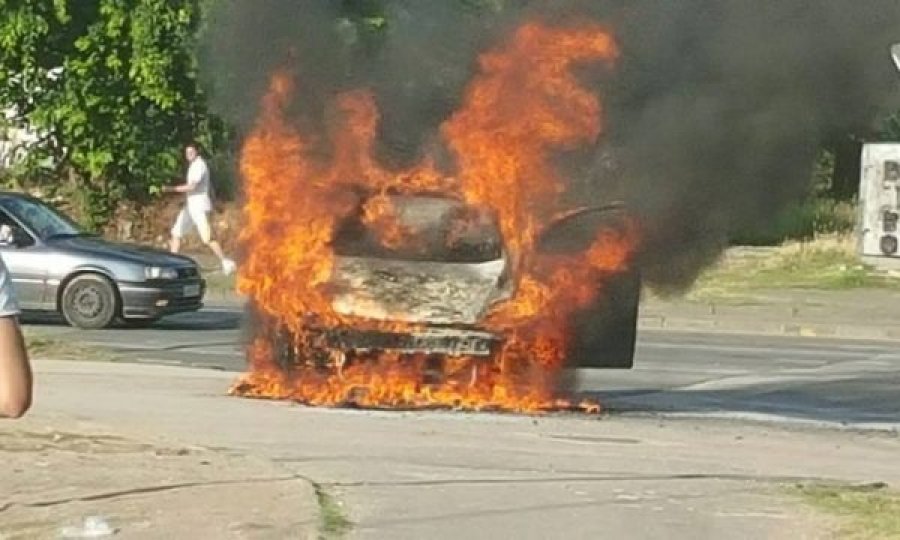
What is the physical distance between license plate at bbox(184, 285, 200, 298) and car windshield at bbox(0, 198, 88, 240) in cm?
138

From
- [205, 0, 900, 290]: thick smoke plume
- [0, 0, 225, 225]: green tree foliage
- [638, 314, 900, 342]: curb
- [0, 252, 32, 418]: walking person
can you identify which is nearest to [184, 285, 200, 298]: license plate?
[638, 314, 900, 342]: curb

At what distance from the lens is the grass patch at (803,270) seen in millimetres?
29656

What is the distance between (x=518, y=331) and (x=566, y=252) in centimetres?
61

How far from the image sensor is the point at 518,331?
14.1 meters

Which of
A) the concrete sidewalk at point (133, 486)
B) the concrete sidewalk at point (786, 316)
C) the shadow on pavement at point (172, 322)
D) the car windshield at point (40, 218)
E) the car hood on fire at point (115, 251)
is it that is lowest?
the concrete sidewalk at point (133, 486)

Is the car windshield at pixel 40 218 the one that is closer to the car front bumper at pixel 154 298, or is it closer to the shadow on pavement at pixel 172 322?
the shadow on pavement at pixel 172 322

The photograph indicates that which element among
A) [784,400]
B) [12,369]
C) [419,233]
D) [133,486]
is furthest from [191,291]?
[12,369]

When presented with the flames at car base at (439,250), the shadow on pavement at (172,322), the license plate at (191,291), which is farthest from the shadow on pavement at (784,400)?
the license plate at (191,291)

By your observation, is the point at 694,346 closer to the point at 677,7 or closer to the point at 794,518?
the point at 677,7

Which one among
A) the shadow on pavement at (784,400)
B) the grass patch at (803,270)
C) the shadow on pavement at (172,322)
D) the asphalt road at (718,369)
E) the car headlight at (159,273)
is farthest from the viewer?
the grass patch at (803,270)

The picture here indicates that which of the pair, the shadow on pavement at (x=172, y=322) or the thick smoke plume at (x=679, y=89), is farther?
the shadow on pavement at (x=172, y=322)

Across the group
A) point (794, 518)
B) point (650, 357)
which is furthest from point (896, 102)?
point (794, 518)

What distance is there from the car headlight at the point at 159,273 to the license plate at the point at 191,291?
244 mm

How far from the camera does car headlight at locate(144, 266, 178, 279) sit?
21.4 m
